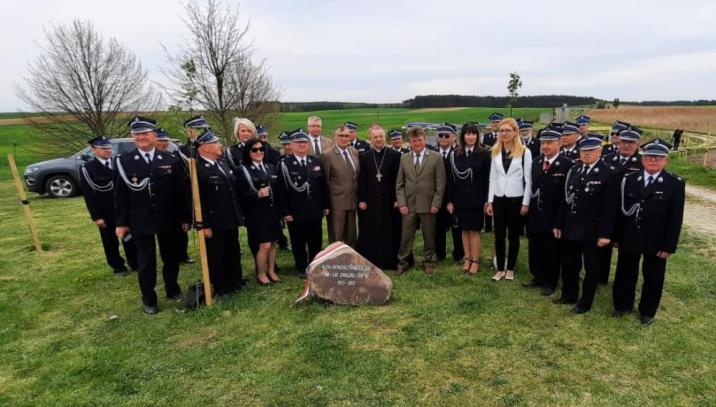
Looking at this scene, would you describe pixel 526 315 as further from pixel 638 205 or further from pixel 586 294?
pixel 638 205

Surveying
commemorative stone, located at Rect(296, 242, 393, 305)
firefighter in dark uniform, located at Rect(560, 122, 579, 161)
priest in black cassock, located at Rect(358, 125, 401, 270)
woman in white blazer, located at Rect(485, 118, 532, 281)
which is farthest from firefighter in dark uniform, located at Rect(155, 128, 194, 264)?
firefighter in dark uniform, located at Rect(560, 122, 579, 161)

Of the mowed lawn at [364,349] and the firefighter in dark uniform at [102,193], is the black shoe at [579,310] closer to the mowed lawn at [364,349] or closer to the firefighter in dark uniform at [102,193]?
the mowed lawn at [364,349]

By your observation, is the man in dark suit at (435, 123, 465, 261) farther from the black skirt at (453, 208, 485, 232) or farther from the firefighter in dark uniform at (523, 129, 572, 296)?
the firefighter in dark uniform at (523, 129, 572, 296)

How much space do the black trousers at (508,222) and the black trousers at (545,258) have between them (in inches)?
8.8

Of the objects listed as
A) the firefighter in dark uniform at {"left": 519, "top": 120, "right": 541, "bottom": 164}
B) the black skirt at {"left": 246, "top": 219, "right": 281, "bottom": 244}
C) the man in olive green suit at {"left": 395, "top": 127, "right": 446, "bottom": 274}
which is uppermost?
the firefighter in dark uniform at {"left": 519, "top": 120, "right": 541, "bottom": 164}

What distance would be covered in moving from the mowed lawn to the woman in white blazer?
86cm

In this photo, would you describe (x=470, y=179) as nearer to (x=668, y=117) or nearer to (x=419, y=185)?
(x=419, y=185)

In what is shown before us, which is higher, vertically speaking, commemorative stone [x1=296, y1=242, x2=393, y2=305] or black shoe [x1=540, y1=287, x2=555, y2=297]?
commemorative stone [x1=296, y1=242, x2=393, y2=305]

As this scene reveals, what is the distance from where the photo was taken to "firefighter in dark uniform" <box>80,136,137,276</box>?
6.48m

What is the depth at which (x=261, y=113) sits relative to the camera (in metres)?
20.0

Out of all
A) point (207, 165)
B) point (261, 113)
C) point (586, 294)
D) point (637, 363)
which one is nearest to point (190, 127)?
point (207, 165)

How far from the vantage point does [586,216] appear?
4.68m

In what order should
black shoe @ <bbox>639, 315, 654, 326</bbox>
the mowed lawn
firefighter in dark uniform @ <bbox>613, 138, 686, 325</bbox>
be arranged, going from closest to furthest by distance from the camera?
the mowed lawn < firefighter in dark uniform @ <bbox>613, 138, 686, 325</bbox> < black shoe @ <bbox>639, 315, 654, 326</bbox>

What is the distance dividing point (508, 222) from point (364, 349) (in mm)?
2650
